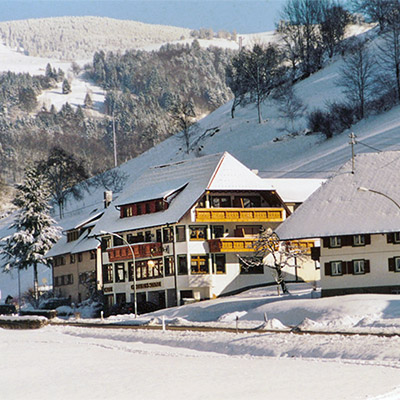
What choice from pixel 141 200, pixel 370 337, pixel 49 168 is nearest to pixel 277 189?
pixel 141 200

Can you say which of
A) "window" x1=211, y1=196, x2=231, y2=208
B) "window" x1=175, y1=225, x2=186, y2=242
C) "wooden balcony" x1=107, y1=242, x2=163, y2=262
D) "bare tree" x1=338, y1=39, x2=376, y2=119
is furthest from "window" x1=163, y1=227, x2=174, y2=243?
"bare tree" x1=338, y1=39, x2=376, y2=119

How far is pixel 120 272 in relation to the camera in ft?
284

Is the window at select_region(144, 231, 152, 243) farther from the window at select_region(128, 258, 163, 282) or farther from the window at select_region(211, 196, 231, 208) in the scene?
the window at select_region(211, 196, 231, 208)

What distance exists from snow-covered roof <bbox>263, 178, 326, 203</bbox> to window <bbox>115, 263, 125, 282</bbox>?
1592 centimetres

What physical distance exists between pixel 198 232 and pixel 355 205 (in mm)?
19536

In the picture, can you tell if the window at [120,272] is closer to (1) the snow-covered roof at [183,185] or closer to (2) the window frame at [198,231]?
(1) the snow-covered roof at [183,185]

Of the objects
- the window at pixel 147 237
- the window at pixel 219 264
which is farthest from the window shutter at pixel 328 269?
the window at pixel 147 237

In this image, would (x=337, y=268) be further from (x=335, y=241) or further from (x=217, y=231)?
(x=217, y=231)

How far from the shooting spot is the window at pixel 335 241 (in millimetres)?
65713

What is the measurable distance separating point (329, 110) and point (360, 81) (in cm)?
1066

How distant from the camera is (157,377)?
32.4 meters

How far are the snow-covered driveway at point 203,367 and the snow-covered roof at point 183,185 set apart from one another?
30.8 m

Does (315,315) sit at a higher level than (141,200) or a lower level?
lower

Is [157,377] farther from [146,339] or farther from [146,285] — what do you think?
[146,285]
